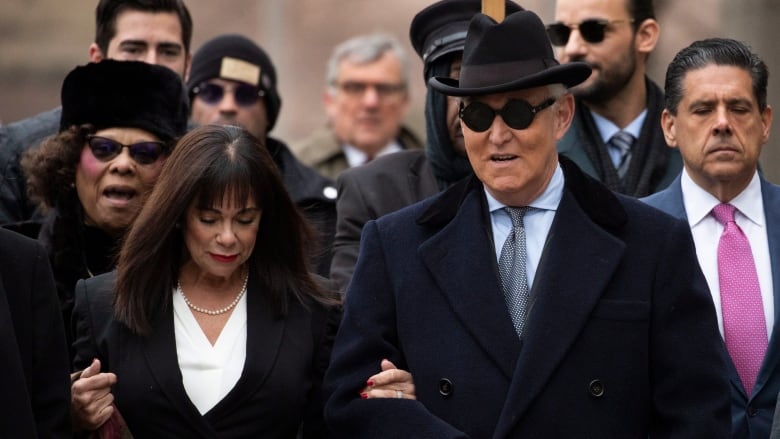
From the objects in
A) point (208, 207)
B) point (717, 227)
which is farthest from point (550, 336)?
point (208, 207)

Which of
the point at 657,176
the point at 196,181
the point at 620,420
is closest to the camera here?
the point at 620,420

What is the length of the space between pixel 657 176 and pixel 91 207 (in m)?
2.33

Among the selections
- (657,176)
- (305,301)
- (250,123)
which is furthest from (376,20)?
(305,301)

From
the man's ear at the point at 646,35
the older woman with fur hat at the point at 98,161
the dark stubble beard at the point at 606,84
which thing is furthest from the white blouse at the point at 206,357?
the man's ear at the point at 646,35

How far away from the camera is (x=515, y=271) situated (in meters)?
6.07

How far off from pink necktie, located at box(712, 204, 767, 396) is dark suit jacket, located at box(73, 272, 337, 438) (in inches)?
55.5

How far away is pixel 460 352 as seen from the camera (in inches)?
235

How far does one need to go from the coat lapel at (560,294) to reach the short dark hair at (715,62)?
111 centimetres

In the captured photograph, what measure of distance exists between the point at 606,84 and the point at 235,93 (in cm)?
200

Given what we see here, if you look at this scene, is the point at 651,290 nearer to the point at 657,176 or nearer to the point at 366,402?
the point at 366,402

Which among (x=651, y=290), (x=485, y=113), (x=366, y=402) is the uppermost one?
(x=485, y=113)

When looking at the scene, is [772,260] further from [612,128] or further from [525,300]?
[612,128]

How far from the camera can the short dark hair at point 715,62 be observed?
22.7ft

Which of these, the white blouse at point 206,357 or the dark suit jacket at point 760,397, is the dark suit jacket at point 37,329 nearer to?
the white blouse at point 206,357
